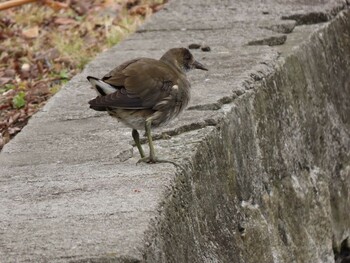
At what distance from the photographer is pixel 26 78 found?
21.4 ft

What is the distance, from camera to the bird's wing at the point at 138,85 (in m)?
4.15

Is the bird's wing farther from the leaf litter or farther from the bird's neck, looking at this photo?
the leaf litter

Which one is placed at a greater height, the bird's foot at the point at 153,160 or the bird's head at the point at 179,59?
the bird's head at the point at 179,59

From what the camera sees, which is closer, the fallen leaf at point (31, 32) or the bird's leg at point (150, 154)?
the bird's leg at point (150, 154)

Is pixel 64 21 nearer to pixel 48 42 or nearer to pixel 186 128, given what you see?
pixel 48 42

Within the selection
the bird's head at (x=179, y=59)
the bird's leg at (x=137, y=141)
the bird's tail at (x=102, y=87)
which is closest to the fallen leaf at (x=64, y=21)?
the bird's head at (x=179, y=59)

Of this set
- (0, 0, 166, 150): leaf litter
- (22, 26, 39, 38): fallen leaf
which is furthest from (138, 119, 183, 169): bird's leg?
(22, 26, 39, 38): fallen leaf

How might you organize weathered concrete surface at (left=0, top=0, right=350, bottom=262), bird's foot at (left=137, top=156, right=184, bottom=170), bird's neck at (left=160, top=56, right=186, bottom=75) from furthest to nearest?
bird's neck at (left=160, top=56, right=186, bottom=75) < bird's foot at (left=137, top=156, right=184, bottom=170) < weathered concrete surface at (left=0, top=0, right=350, bottom=262)

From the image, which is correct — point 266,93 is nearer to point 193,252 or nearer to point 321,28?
point 321,28

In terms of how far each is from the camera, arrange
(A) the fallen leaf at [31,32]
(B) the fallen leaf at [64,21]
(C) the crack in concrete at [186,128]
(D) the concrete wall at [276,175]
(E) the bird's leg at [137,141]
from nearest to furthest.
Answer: (D) the concrete wall at [276,175], (E) the bird's leg at [137,141], (C) the crack in concrete at [186,128], (A) the fallen leaf at [31,32], (B) the fallen leaf at [64,21]

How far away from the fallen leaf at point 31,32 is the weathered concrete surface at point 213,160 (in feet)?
3.19

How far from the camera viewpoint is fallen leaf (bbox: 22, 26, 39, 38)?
24.1 ft

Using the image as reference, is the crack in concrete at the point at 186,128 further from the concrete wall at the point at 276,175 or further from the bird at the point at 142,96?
the bird at the point at 142,96

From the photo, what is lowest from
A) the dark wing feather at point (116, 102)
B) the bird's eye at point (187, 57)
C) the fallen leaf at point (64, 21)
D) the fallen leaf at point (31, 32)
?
the fallen leaf at point (64, 21)
